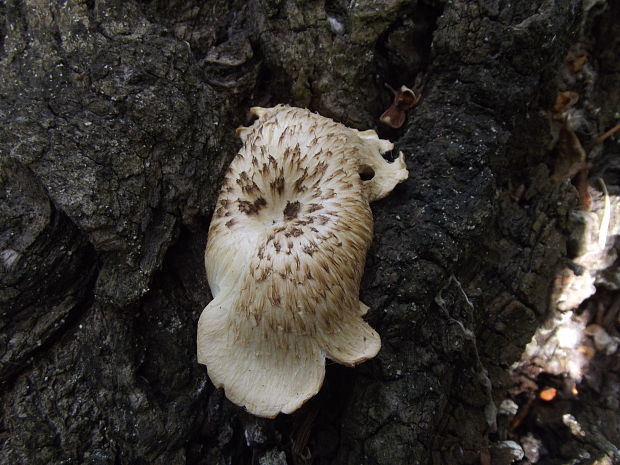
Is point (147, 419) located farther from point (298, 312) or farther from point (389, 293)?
point (389, 293)

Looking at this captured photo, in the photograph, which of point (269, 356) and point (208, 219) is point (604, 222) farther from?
point (208, 219)

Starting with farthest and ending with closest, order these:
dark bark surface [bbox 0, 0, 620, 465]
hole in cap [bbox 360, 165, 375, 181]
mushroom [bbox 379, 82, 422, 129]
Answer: mushroom [bbox 379, 82, 422, 129], hole in cap [bbox 360, 165, 375, 181], dark bark surface [bbox 0, 0, 620, 465]

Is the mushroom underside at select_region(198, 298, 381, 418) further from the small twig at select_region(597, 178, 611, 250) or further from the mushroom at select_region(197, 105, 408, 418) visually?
the small twig at select_region(597, 178, 611, 250)

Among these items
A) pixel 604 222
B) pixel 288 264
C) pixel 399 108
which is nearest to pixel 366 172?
pixel 399 108

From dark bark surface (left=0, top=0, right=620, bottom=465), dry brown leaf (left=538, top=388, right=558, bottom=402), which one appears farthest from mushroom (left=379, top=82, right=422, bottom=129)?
dry brown leaf (left=538, top=388, right=558, bottom=402)

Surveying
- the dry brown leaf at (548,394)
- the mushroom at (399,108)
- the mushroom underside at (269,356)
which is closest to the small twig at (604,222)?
the dry brown leaf at (548,394)
